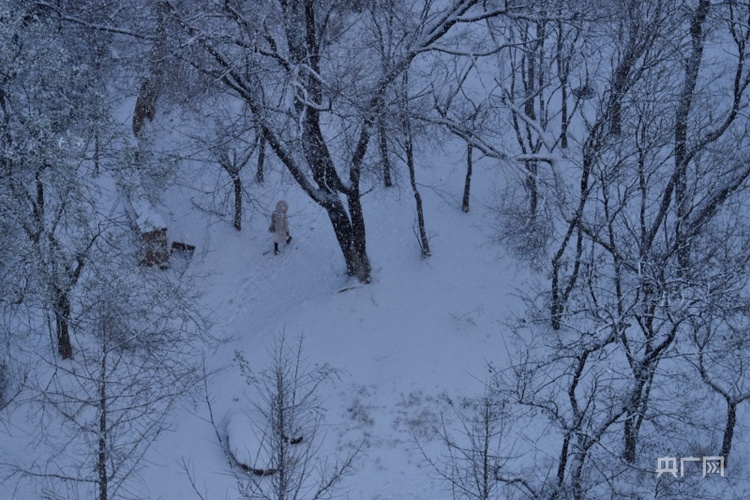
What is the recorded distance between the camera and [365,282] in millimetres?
15148

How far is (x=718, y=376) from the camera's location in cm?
1149

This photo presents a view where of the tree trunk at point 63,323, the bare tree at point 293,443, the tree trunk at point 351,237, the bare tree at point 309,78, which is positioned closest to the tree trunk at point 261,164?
the bare tree at point 309,78

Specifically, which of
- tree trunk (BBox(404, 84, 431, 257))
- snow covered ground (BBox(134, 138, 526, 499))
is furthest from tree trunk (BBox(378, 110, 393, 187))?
tree trunk (BBox(404, 84, 431, 257))

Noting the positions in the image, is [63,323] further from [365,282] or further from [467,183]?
[467,183]

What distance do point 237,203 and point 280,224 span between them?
1.36 metres

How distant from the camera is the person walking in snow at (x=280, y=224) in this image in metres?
16.2

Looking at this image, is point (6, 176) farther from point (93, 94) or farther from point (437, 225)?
point (437, 225)

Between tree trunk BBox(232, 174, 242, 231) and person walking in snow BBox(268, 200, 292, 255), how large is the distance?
94cm

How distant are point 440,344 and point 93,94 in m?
7.54

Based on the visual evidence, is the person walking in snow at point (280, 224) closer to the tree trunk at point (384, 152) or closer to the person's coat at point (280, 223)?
the person's coat at point (280, 223)

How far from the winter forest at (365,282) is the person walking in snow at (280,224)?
4.0 inches

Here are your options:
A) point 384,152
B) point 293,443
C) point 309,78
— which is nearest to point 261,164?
point 384,152

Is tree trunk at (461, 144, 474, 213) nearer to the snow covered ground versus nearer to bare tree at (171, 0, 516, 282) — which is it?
the snow covered ground

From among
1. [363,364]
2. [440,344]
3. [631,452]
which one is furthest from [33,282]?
[631,452]
